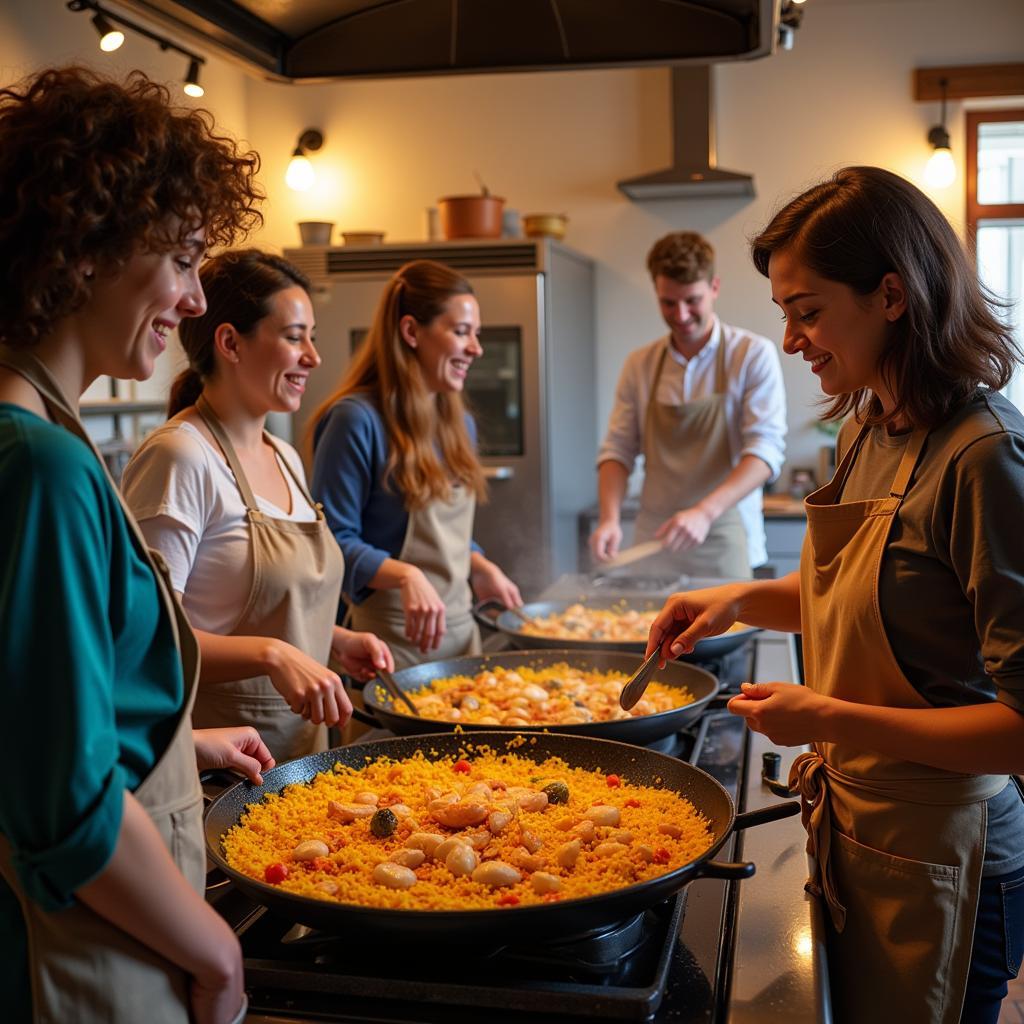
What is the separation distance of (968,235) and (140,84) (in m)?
1.07

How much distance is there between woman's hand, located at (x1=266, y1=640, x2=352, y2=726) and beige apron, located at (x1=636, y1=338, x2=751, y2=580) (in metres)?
2.34

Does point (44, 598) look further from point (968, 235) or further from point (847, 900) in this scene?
point (968, 235)

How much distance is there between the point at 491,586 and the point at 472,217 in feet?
7.94

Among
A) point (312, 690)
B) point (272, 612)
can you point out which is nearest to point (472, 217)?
point (272, 612)

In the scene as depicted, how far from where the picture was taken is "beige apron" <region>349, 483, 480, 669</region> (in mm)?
2645

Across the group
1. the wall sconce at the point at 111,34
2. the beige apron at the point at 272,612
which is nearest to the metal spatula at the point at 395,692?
the beige apron at the point at 272,612

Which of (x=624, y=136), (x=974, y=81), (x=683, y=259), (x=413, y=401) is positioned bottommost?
(x=413, y=401)

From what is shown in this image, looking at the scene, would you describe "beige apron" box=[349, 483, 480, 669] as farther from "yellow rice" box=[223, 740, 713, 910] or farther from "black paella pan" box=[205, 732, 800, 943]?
"black paella pan" box=[205, 732, 800, 943]

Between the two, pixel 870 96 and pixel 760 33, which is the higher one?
pixel 870 96

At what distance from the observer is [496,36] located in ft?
7.00

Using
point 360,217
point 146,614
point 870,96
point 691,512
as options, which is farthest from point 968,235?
point 360,217

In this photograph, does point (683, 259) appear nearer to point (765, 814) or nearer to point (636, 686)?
point (636, 686)

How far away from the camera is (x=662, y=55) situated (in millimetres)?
2117

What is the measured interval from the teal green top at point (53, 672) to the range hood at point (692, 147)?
172 inches
